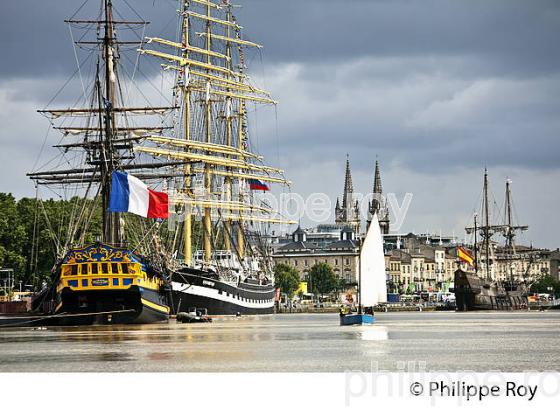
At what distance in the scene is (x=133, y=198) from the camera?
9050cm

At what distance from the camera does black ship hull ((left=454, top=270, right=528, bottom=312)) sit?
586ft

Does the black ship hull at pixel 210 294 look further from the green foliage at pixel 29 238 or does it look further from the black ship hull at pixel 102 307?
the green foliage at pixel 29 238

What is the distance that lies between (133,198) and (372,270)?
19.4m

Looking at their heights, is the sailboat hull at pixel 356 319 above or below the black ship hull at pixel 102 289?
below

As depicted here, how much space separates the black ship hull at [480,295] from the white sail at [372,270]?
84106 millimetres

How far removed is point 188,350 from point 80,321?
3576 cm

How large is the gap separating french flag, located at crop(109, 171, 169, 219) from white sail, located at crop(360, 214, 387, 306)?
1597 centimetres

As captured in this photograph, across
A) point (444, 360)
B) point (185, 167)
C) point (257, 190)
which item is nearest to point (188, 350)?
point (444, 360)

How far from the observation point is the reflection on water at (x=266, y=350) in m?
53.8

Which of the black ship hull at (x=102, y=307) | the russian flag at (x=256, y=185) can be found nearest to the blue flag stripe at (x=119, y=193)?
the black ship hull at (x=102, y=307)

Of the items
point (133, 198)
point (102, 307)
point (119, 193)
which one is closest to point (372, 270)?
point (133, 198)

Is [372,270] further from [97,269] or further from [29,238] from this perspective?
[29,238]

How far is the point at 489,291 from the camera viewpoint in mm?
186125
